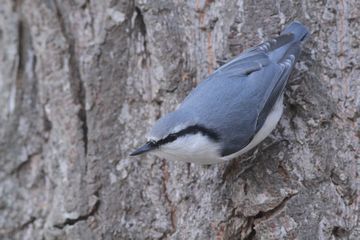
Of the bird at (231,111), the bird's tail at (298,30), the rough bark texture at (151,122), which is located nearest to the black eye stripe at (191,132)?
the bird at (231,111)

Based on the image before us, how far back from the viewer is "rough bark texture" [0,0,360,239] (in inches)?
107

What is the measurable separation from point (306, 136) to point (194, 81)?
2.09 feet

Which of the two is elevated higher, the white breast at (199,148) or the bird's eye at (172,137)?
the bird's eye at (172,137)

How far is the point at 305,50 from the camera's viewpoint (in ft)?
9.50

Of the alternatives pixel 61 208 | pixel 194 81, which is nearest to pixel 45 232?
pixel 61 208

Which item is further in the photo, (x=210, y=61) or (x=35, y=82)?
(x=35, y=82)

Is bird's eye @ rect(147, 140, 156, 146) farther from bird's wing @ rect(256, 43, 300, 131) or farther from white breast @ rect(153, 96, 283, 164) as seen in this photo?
bird's wing @ rect(256, 43, 300, 131)

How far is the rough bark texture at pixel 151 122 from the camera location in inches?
107

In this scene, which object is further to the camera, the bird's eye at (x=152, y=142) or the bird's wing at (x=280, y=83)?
the bird's wing at (x=280, y=83)

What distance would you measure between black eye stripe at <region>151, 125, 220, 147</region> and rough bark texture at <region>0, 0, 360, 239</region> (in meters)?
0.23

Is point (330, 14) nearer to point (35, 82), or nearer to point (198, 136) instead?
point (198, 136)

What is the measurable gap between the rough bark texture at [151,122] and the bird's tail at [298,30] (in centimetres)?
7

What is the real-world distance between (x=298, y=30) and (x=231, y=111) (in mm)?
463

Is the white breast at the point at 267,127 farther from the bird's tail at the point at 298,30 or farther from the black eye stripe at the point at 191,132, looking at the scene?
the bird's tail at the point at 298,30
